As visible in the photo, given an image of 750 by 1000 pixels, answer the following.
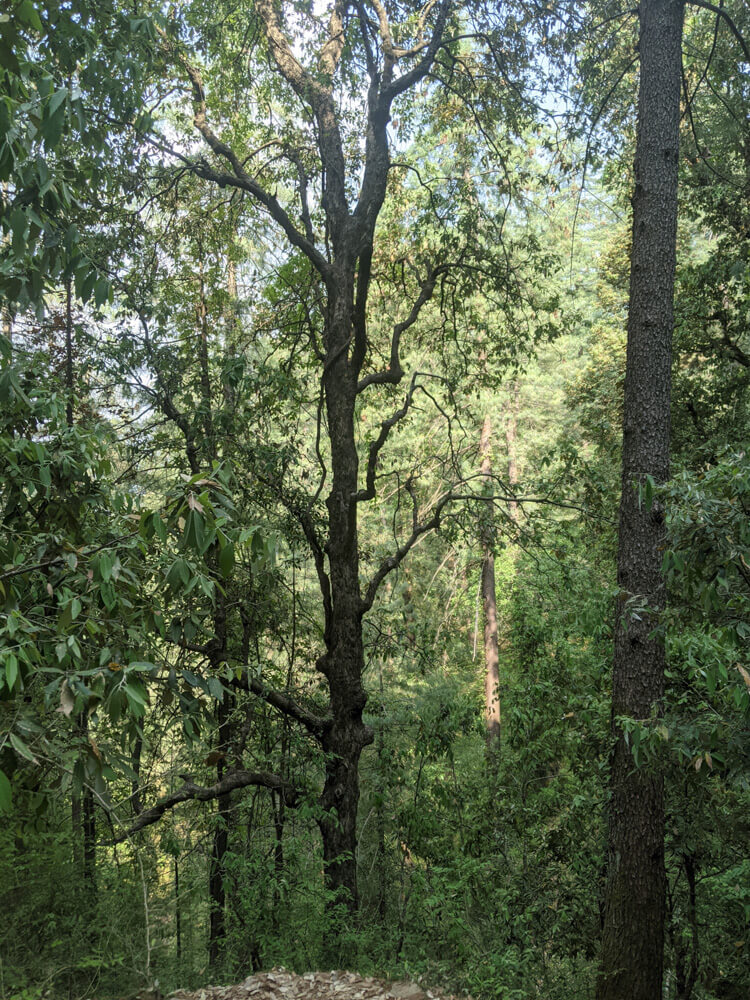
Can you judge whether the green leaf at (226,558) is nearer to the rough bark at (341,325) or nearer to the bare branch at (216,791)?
the bare branch at (216,791)

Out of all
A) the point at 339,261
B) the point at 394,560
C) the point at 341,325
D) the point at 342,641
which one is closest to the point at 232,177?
the point at 339,261

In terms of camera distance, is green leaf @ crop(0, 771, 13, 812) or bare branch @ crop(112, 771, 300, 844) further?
bare branch @ crop(112, 771, 300, 844)

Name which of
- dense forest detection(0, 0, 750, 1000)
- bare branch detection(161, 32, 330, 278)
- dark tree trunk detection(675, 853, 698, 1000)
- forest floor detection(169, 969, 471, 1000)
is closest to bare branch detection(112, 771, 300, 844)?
dense forest detection(0, 0, 750, 1000)

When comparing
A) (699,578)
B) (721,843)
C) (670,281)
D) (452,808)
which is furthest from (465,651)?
(699,578)

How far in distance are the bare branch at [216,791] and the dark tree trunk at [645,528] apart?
319 centimetres

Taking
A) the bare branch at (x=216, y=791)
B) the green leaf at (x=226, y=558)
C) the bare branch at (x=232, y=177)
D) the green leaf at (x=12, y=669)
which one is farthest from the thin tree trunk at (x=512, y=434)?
the green leaf at (x=12, y=669)

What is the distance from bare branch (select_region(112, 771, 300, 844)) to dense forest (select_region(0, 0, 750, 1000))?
0.16 ft

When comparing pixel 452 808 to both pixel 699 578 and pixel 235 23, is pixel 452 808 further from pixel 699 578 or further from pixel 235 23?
pixel 235 23

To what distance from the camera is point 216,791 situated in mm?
6582

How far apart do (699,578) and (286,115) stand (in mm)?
8526

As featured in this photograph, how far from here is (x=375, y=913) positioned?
808 centimetres

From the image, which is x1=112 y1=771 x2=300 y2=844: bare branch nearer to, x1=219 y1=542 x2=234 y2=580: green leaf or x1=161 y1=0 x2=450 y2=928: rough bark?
x1=161 y1=0 x2=450 y2=928: rough bark

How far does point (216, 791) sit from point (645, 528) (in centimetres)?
428

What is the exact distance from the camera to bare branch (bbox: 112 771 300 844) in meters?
6.11
